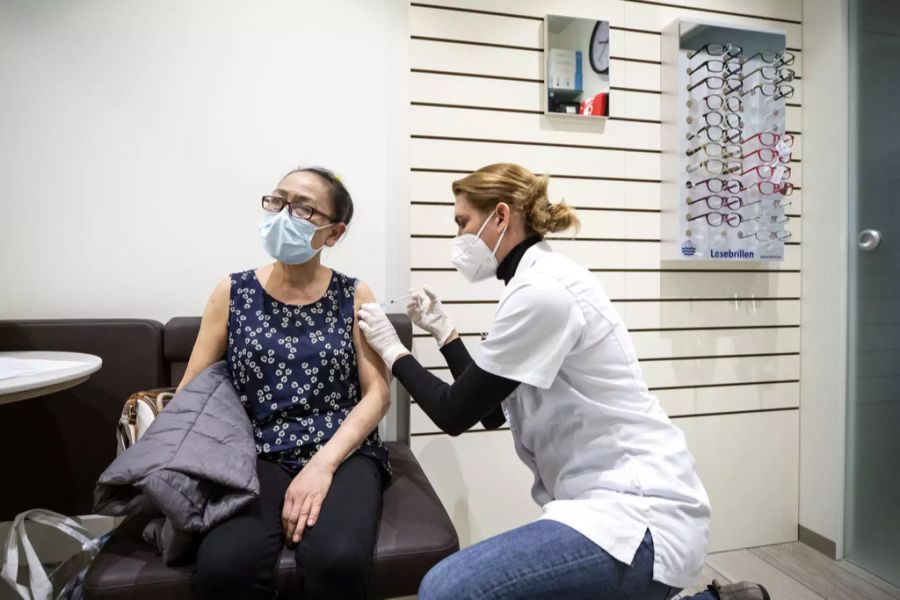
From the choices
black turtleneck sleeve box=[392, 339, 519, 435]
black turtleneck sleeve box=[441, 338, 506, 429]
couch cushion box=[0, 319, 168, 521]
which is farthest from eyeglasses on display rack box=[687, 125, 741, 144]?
couch cushion box=[0, 319, 168, 521]

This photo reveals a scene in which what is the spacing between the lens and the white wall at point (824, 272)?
2.47 m

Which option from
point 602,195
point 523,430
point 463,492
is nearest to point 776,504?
point 463,492

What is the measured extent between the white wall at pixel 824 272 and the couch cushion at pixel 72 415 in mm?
3023

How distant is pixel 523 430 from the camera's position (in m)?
1.48

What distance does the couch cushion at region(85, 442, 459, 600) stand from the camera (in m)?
1.25

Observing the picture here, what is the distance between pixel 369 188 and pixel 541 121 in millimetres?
843

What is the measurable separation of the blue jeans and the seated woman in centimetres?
29

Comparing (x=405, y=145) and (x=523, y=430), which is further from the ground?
(x=405, y=145)

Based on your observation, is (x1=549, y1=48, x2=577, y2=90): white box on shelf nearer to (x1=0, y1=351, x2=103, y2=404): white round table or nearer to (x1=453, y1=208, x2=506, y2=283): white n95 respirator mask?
(x1=453, y1=208, x2=506, y2=283): white n95 respirator mask

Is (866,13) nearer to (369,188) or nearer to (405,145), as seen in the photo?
(405,145)

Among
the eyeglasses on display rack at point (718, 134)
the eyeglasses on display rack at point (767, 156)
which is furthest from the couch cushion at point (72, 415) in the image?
the eyeglasses on display rack at point (767, 156)

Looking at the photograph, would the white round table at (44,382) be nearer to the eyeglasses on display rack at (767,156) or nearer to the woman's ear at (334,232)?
the woman's ear at (334,232)

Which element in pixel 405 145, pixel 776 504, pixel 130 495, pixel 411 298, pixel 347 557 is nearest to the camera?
pixel 347 557

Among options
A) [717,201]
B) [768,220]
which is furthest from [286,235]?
[768,220]
